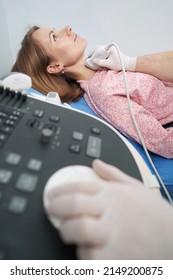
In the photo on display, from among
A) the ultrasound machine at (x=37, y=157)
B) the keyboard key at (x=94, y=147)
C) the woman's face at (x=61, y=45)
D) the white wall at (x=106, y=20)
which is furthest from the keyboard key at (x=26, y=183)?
the white wall at (x=106, y=20)

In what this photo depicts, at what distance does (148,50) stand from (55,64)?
0.71 meters

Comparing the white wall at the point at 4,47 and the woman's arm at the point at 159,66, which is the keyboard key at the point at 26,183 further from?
the white wall at the point at 4,47

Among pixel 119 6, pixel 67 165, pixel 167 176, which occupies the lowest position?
pixel 167 176

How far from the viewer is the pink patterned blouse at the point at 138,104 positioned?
0.82 metres

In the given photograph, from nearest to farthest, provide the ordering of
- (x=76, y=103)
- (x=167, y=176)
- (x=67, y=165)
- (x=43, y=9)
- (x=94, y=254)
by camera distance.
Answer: (x=94, y=254) → (x=67, y=165) → (x=167, y=176) → (x=76, y=103) → (x=43, y=9)

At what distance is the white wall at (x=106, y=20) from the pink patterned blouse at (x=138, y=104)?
1.68ft

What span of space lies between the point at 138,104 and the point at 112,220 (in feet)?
2.25

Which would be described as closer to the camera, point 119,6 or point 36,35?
point 36,35

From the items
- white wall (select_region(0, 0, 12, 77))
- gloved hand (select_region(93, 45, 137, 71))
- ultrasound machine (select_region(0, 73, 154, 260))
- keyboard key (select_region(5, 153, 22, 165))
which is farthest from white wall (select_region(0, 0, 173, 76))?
keyboard key (select_region(5, 153, 22, 165))

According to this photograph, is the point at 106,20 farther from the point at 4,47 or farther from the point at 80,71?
the point at 4,47

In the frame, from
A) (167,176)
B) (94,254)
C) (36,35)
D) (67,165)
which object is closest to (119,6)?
(36,35)

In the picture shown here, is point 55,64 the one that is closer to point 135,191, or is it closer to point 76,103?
point 76,103

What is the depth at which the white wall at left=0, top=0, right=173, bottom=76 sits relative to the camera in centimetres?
128

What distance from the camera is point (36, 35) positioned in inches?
43.9
